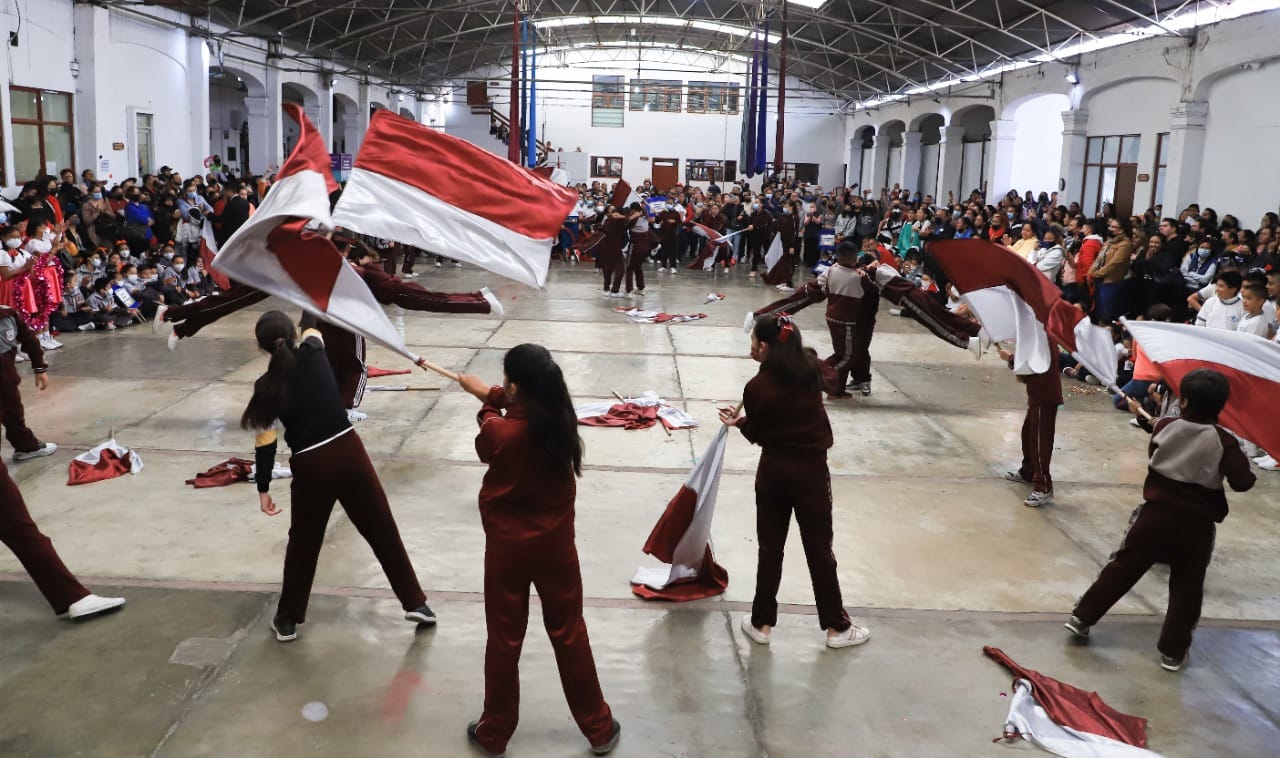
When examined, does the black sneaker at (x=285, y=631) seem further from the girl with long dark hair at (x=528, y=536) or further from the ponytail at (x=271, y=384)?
the girl with long dark hair at (x=528, y=536)

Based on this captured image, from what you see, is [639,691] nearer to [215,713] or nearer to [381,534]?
[381,534]

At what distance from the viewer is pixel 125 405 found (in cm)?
864

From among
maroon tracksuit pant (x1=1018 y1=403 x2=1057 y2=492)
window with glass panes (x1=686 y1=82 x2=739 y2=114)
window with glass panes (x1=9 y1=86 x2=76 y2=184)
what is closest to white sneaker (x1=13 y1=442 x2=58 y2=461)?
maroon tracksuit pant (x1=1018 y1=403 x2=1057 y2=492)

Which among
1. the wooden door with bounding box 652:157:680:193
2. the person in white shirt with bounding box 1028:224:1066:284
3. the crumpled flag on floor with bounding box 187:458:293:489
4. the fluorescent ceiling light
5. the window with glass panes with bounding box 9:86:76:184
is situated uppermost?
the fluorescent ceiling light

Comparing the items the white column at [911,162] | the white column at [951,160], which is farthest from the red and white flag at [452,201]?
the white column at [911,162]

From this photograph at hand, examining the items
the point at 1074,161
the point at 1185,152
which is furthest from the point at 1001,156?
the point at 1185,152

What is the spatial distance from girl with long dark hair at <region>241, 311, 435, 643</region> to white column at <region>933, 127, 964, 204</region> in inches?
1127

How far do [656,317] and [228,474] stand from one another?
27.6ft

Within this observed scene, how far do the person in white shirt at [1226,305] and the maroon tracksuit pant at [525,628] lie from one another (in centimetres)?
648

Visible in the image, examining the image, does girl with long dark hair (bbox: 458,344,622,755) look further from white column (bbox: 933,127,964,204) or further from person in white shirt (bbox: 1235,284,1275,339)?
white column (bbox: 933,127,964,204)

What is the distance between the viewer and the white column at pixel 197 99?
21.2 m

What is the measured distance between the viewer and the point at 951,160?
30516mm

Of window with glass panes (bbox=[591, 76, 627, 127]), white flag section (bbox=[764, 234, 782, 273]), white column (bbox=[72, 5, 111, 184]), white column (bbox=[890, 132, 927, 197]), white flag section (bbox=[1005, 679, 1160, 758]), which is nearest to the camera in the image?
white flag section (bbox=[1005, 679, 1160, 758])

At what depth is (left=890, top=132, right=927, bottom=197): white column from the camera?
3434cm
